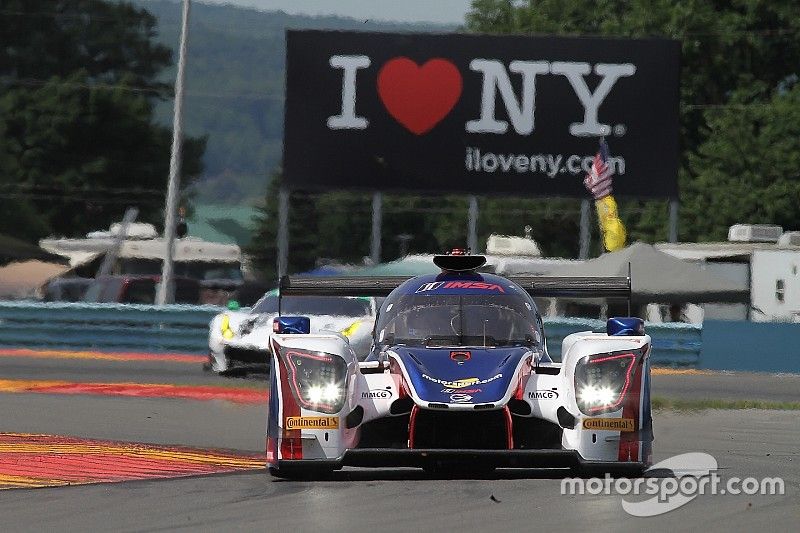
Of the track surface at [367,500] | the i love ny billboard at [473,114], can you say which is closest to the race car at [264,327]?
the track surface at [367,500]

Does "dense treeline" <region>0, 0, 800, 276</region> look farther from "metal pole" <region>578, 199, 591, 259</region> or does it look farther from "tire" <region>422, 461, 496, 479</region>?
"tire" <region>422, 461, 496, 479</region>

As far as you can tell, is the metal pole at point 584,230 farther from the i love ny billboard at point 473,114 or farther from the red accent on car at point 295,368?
the red accent on car at point 295,368

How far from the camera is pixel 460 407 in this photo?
35.6 ft

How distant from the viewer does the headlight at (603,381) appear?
11.0m

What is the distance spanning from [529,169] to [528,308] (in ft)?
81.0

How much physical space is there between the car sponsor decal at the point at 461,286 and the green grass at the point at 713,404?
7.84m

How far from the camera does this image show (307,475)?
1136cm

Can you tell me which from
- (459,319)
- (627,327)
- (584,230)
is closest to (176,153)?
(584,230)

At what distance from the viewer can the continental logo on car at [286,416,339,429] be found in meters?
11.0

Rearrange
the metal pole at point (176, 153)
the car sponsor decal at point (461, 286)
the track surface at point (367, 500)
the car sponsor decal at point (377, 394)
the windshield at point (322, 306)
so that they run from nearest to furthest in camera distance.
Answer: the track surface at point (367, 500) < the car sponsor decal at point (377, 394) < the car sponsor decal at point (461, 286) < the windshield at point (322, 306) < the metal pole at point (176, 153)

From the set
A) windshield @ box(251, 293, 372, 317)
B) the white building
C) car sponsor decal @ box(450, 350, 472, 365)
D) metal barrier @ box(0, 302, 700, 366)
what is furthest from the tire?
the white building

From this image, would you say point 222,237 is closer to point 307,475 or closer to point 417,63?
point 417,63

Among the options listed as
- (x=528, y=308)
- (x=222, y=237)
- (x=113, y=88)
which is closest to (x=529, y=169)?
(x=528, y=308)

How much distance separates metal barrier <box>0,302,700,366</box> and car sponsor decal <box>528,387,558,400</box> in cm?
1842
